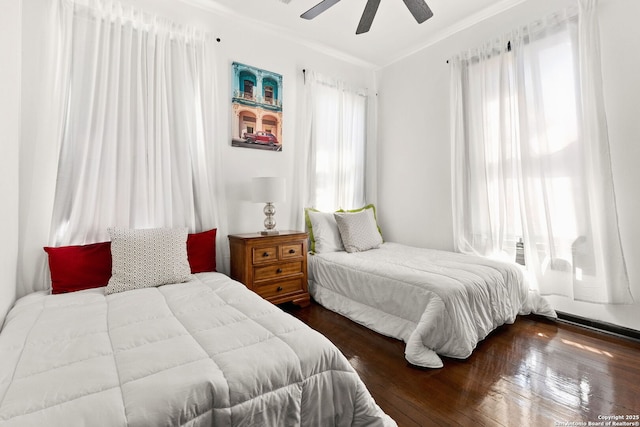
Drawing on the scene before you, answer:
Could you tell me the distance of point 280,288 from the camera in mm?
2760

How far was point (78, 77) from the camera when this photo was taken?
7.06 feet

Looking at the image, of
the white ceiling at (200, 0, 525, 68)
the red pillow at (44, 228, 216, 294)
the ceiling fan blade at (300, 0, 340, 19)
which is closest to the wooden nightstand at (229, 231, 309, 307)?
the red pillow at (44, 228, 216, 294)

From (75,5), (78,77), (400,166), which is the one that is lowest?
(400,166)

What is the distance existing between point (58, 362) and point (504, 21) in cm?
396

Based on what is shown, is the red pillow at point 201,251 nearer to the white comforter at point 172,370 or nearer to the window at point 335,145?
the white comforter at point 172,370

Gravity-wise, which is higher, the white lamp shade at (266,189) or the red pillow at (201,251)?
the white lamp shade at (266,189)

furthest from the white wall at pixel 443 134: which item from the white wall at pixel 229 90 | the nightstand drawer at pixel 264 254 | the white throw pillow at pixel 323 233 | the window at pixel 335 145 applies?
the nightstand drawer at pixel 264 254

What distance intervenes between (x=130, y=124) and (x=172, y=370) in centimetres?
207

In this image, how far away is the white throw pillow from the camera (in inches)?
126

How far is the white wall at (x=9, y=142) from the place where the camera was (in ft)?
5.26

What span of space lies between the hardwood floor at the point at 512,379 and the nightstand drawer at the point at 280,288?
0.56 m

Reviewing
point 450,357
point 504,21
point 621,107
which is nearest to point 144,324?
point 450,357

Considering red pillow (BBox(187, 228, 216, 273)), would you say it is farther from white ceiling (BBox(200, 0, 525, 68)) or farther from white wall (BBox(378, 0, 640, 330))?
white wall (BBox(378, 0, 640, 330))

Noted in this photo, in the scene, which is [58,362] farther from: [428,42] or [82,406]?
[428,42]
